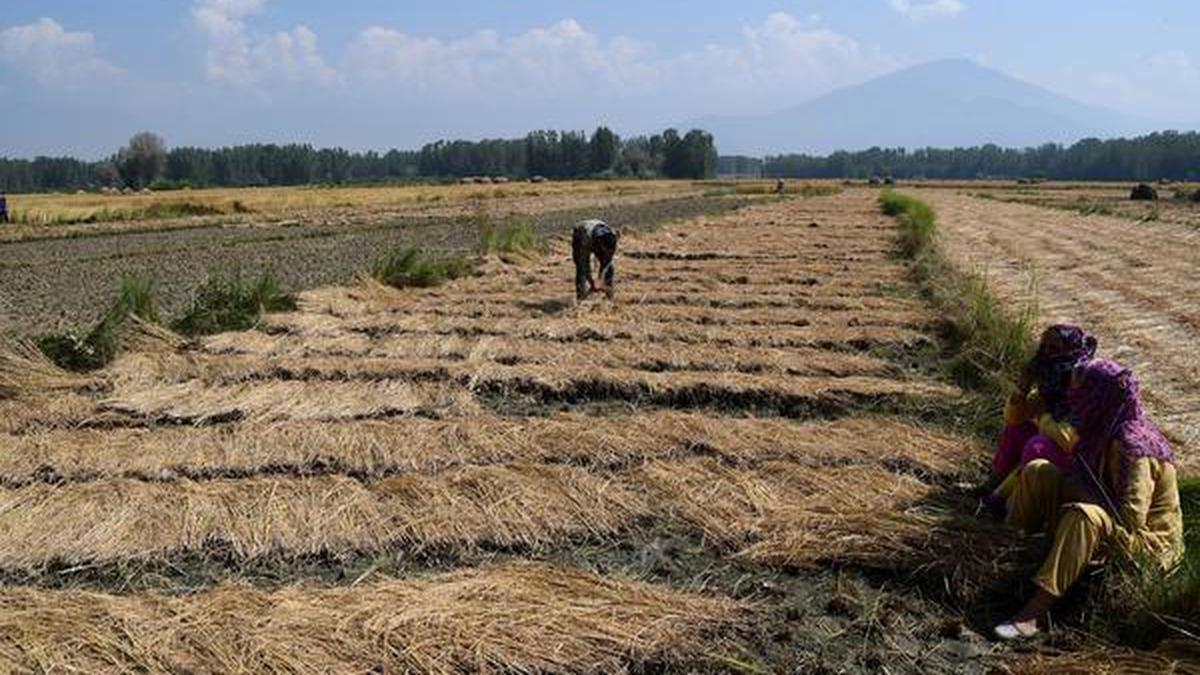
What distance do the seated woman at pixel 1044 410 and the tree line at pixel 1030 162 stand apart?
114967 mm

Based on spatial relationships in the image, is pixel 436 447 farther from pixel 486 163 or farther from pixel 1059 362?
pixel 486 163

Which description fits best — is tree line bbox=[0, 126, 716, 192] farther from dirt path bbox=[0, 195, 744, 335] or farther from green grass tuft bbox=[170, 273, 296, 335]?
green grass tuft bbox=[170, 273, 296, 335]

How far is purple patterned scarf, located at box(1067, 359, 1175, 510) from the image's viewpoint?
3.91 metres

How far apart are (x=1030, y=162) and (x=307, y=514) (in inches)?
6643

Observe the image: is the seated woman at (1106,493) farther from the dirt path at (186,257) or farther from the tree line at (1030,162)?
the tree line at (1030,162)

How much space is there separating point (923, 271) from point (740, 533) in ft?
32.5

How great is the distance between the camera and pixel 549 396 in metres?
7.27

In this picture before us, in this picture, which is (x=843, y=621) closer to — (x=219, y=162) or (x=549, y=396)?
(x=549, y=396)

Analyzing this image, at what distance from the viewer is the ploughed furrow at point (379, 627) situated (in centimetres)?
349

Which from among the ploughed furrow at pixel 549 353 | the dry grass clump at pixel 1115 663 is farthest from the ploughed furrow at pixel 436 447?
the dry grass clump at pixel 1115 663

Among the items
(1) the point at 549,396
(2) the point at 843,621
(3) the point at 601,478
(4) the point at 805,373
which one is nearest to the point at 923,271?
(4) the point at 805,373

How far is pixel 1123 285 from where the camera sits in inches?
504

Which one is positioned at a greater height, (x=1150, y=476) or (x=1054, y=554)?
(x=1150, y=476)

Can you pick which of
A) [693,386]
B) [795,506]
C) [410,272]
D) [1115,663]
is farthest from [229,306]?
[1115,663]
